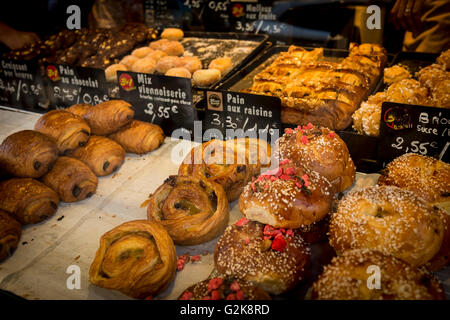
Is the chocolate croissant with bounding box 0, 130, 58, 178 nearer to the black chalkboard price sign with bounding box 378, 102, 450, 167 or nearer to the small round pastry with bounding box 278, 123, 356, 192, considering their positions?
the small round pastry with bounding box 278, 123, 356, 192

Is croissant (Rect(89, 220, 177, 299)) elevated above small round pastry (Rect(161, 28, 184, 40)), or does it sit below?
below

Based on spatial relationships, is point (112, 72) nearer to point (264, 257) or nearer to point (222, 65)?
point (222, 65)

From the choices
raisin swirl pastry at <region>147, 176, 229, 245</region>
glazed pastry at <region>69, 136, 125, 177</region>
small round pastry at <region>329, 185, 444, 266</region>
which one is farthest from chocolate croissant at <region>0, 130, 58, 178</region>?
small round pastry at <region>329, 185, 444, 266</region>

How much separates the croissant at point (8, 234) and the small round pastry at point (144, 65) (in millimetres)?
2442

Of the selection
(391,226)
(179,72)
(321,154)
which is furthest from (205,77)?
(391,226)

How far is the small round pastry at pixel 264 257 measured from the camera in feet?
6.26

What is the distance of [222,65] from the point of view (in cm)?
431

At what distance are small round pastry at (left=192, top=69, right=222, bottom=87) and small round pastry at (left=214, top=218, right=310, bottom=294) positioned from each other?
228 cm

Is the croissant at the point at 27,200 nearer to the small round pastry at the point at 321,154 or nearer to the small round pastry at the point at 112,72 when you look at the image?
the small round pastry at the point at 321,154

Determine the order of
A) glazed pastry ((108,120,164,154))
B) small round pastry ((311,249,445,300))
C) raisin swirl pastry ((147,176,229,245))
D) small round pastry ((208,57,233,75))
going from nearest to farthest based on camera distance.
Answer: small round pastry ((311,249,445,300)) → raisin swirl pastry ((147,176,229,245)) → glazed pastry ((108,120,164,154)) → small round pastry ((208,57,233,75))

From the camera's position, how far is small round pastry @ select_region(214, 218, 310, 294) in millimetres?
1909

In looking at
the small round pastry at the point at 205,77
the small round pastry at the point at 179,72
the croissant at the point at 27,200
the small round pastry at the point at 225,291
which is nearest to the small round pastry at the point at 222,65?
the small round pastry at the point at 205,77

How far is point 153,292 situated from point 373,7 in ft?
11.9

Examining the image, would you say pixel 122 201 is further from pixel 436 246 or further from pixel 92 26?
pixel 92 26
